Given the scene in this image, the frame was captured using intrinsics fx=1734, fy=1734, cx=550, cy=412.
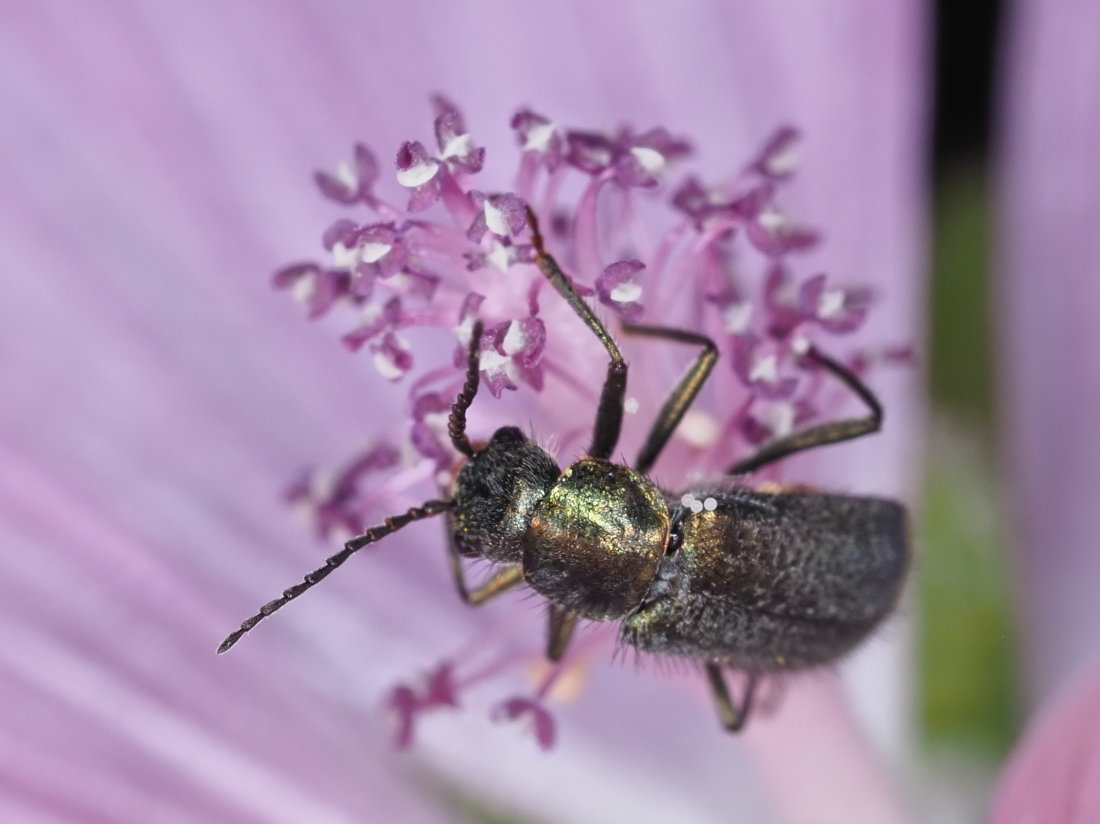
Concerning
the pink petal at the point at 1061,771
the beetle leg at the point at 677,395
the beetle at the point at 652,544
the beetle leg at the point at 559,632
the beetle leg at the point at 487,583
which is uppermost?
the beetle leg at the point at 677,395

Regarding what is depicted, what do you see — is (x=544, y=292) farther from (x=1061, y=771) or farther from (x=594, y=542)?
(x=1061, y=771)

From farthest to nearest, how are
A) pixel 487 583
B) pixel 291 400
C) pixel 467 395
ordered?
pixel 291 400
pixel 487 583
pixel 467 395

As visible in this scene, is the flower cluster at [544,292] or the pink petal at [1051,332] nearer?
the flower cluster at [544,292]

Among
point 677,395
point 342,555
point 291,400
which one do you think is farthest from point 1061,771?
point 291,400

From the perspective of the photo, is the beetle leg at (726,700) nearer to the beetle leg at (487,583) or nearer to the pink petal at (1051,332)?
the beetle leg at (487,583)

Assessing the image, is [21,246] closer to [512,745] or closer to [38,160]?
[38,160]

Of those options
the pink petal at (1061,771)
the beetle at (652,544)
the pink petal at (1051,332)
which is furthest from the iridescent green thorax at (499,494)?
the pink petal at (1051,332)
